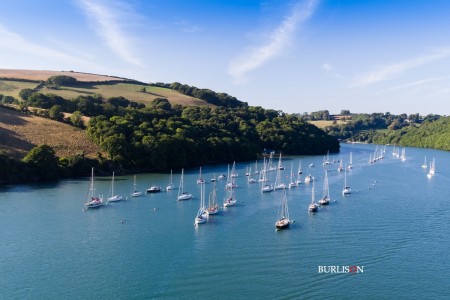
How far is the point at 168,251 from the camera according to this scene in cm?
4716

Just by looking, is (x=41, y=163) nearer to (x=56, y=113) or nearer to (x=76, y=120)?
(x=76, y=120)

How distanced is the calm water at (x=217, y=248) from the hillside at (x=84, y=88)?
292 ft

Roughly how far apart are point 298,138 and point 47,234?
131m

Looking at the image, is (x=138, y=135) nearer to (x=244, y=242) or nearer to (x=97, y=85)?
(x=244, y=242)

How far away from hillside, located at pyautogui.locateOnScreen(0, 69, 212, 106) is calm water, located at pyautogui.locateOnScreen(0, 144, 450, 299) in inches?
3509

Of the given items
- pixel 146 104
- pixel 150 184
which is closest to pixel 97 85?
pixel 146 104

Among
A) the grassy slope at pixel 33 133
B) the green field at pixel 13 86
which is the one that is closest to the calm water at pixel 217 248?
the grassy slope at pixel 33 133

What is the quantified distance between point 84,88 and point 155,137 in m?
75.7

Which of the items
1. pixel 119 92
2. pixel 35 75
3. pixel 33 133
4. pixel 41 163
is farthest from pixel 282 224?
pixel 35 75

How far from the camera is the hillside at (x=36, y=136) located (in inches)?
3834

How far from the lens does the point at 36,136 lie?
345 ft

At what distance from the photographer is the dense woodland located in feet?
308

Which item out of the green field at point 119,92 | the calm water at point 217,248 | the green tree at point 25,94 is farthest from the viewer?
the green field at point 119,92

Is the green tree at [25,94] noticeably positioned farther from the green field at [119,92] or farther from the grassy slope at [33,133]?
the green field at [119,92]
